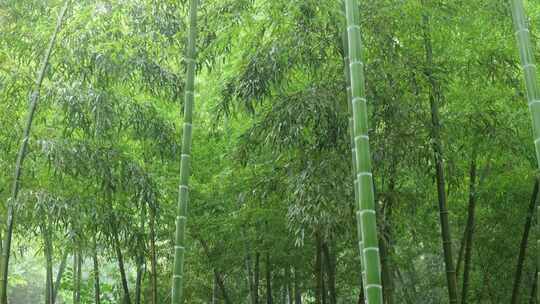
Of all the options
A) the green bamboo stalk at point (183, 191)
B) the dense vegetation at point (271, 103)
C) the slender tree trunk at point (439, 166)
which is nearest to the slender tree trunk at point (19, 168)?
the dense vegetation at point (271, 103)

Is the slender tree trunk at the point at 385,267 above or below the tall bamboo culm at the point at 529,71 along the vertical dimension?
→ below

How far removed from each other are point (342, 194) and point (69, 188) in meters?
2.46

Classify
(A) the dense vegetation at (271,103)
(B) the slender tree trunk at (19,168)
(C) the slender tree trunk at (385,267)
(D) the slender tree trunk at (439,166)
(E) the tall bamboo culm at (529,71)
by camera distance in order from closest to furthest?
(E) the tall bamboo culm at (529,71)
(B) the slender tree trunk at (19,168)
(A) the dense vegetation at (271,103)
(D) the slender tree trunk at (439,166)
(C) the slender tree trunk at (385,267)

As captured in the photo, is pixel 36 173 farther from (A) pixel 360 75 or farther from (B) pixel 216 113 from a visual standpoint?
(A) pixel 360 75

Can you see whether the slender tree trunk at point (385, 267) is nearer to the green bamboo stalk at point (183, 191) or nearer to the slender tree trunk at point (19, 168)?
the green bamboo stalk at point (183, 191)

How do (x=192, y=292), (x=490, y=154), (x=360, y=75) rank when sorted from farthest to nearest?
(x=192, y=292) < (x=490, y=154) < (x=360, y=75)

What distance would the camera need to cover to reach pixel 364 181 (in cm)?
306

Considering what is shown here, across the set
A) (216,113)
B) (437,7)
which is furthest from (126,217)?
(437,7)

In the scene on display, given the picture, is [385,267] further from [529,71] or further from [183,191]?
[529,71]

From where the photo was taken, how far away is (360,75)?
319cm

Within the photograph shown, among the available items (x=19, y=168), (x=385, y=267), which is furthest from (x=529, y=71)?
(x=19, y=168)

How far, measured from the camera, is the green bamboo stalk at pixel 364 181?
3.00 metres

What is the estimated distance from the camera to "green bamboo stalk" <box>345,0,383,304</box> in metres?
3.00

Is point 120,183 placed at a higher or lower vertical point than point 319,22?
lower
